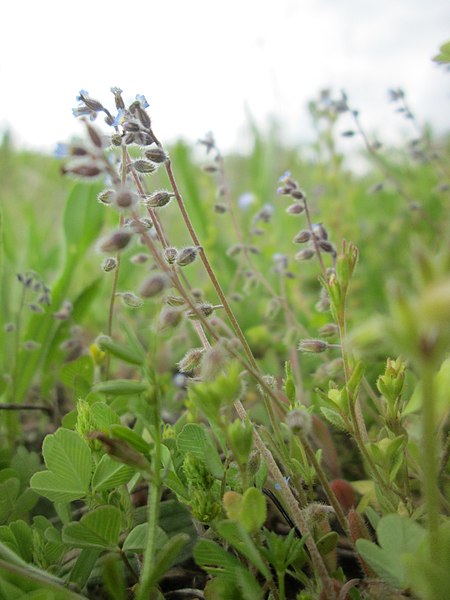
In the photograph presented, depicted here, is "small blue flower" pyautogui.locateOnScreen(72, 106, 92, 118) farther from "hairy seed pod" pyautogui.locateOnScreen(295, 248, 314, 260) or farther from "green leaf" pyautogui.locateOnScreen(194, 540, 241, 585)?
"green leaf" pyautogui.locateOnScreen(194, 540, 241, 585)

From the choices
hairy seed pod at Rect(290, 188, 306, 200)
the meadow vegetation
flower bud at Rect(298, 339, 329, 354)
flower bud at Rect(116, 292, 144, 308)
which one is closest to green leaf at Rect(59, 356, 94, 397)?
the meadow vegetation

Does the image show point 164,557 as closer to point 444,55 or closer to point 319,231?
point 319,231

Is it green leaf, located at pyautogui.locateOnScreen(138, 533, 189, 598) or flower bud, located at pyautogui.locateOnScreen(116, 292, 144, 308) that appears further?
flower bud, located at pyautogui.locateOnScreen(116, 292, 144, 308)

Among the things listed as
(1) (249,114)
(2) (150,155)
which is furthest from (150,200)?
(1) (249,114)

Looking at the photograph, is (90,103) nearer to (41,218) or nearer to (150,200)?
(150,200)

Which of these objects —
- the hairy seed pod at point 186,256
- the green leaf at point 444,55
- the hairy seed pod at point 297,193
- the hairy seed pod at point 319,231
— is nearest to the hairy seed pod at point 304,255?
the hairy seed pod at point 319,231
